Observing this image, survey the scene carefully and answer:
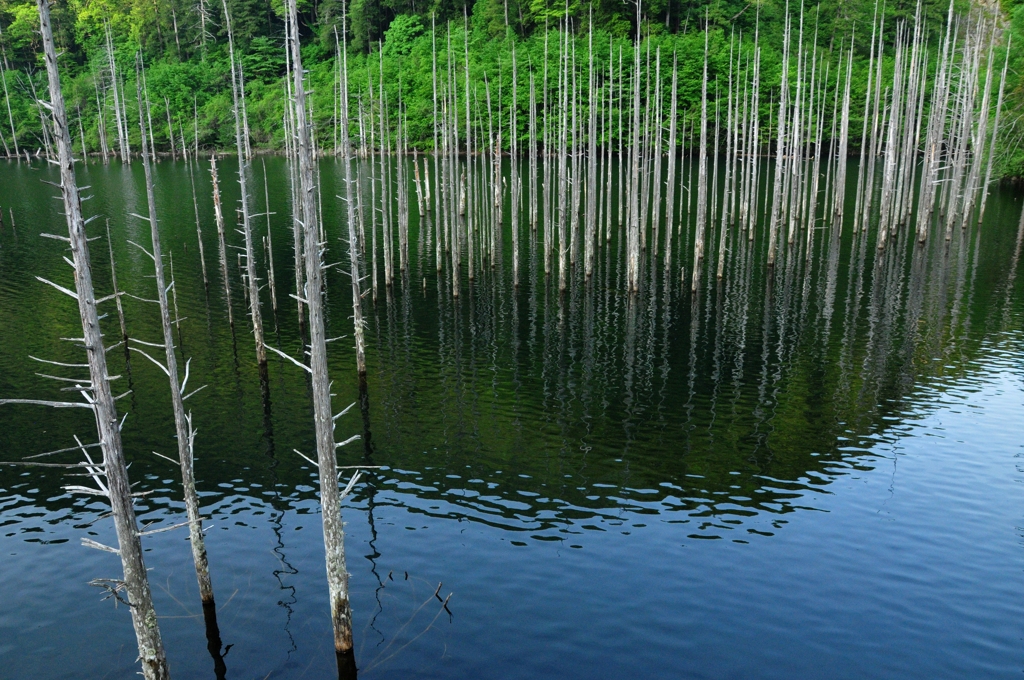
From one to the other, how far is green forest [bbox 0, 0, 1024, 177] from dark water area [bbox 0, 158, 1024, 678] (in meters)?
53.6

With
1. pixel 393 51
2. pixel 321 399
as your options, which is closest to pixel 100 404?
pixel 321 399

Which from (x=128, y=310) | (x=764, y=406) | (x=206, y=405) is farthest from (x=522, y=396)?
(x=128, y=310)

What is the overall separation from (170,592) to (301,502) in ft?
15.1

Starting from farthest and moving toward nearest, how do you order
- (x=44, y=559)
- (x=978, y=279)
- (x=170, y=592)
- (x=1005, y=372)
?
(x=978, y=279) → (x=1005, y=372) → (x=44, y=559) → (x=170, y=592)

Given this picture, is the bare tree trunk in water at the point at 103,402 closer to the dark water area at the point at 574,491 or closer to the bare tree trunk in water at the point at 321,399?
the bare tree trunk in water at the point at 321,399

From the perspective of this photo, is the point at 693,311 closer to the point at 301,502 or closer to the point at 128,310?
the point at 301,502

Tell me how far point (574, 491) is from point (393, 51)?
109 meters

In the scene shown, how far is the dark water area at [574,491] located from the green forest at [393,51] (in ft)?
176

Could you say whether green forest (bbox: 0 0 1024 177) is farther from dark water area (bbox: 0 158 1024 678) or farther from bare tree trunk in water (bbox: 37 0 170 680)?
bare tree trunk in water (bbox: 37 0 170 680)

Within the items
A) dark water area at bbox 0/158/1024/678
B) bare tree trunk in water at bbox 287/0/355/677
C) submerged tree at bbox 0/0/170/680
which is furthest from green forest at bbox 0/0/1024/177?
submerged tree at bbox 0/0/170/680

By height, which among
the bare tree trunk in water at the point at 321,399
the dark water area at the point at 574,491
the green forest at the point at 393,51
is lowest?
the dark water area at the point at 574,491

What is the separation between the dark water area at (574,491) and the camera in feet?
49.3

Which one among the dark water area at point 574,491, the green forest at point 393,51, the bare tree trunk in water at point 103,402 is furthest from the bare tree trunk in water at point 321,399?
the green forest at point 393,51

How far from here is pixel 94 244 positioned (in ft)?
192
